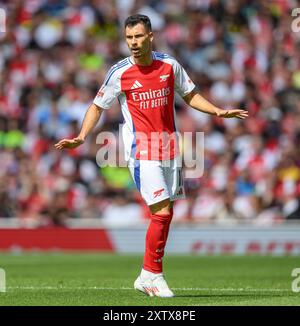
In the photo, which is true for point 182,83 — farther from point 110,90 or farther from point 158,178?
point 158,178

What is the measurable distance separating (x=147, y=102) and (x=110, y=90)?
414mm

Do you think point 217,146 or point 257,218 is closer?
point 257,218

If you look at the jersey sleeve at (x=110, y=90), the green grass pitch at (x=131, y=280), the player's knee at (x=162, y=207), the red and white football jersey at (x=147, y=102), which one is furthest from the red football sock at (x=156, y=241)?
the jersey sleeve at (x=110, y=90)

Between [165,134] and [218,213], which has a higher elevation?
[165,134]

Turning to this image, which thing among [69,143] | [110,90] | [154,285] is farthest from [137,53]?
[154,285]

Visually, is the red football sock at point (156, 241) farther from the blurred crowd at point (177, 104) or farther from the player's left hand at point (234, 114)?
the blurred crowd at point (177, 104)

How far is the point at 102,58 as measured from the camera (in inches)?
976

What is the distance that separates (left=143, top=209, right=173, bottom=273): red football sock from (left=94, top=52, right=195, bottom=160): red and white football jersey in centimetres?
61

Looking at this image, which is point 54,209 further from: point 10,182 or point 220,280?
point 220,280

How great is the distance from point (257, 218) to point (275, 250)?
0.91 metres

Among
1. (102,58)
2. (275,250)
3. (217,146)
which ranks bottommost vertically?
(275,250)

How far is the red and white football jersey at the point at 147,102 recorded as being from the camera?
10398 mm
